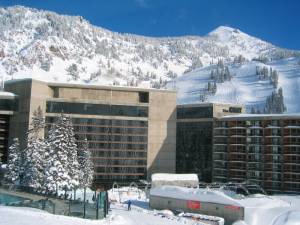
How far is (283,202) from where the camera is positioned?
95000 mm

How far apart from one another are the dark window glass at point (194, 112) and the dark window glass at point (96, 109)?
53.9ft

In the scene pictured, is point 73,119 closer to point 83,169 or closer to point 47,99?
point 47,99

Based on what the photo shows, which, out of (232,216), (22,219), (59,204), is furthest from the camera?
(232,216)

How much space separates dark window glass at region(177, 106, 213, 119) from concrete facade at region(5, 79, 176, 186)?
901cm

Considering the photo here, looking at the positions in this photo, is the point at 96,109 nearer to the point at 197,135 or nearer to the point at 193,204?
the point at 197,135

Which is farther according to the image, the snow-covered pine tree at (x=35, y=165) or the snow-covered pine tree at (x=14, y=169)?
the snow-covered pine tree at (x=14, y=169)

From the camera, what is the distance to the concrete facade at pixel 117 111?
11894cm

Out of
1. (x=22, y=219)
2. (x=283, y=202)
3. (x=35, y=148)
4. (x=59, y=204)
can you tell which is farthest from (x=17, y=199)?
(x=283, y=202)

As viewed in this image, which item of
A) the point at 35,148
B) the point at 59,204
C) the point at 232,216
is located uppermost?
the point at 35,148

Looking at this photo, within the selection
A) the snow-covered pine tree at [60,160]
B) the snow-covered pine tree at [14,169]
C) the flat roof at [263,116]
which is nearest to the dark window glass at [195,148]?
the flat roof at [263,116]

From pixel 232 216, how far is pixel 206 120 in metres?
60.5

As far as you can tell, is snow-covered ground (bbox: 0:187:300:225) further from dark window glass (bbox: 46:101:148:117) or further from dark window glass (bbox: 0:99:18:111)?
dark window glass (bbox: 0:99:18:111)

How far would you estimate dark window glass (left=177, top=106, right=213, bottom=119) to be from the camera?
132m

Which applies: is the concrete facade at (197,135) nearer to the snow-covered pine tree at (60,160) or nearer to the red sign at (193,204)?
the red sign at (193,204)
